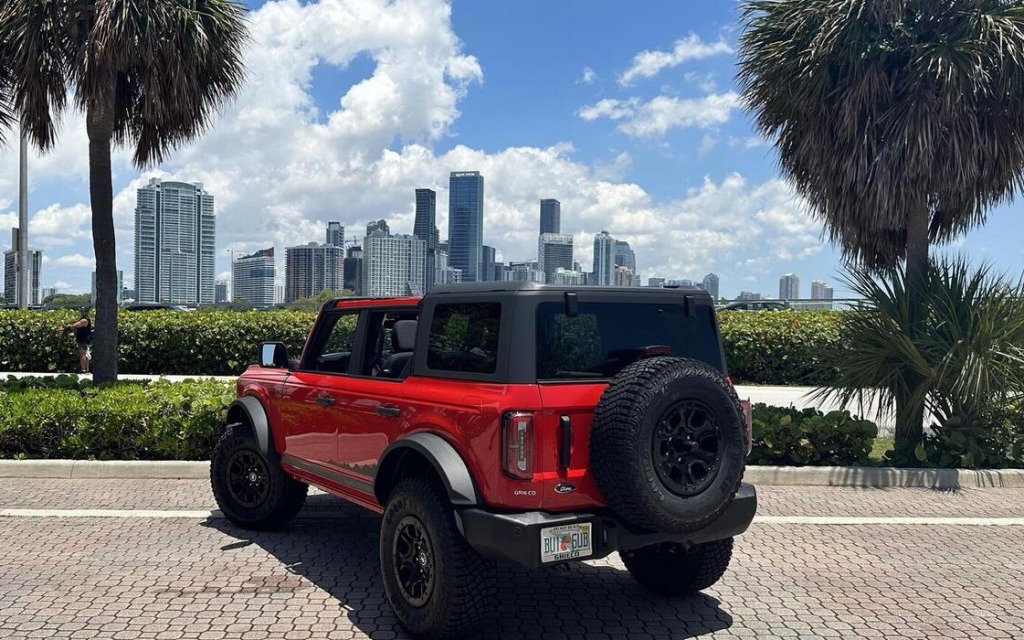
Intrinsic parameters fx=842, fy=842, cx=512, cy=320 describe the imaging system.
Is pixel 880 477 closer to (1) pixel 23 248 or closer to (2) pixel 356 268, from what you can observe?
(2) pixel 356 268

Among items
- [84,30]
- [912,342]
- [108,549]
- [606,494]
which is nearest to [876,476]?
[912,342]

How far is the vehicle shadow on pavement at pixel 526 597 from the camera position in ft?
15.1

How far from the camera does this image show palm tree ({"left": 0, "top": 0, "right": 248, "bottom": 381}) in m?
11.4

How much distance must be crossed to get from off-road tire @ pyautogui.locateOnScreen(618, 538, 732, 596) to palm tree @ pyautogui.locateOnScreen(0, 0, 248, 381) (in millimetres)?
9789

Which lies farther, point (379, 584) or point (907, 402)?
point (907, 402)

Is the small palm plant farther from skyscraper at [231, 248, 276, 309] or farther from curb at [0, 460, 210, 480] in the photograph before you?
skyscraper at [231, 248, 276, 309]

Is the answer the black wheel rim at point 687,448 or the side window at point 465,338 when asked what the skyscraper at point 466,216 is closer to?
the side window at point 465,338

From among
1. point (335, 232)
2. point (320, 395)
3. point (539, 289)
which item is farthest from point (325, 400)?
point (335, 232)

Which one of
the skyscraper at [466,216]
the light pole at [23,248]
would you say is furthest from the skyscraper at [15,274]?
the skyscraper at [466,216]

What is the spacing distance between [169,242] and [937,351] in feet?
212

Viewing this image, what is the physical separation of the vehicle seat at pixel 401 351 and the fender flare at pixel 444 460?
1.73 ft

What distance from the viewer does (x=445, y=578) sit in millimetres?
4078

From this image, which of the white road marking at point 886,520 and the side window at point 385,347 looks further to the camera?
the white road marking at point 886,520

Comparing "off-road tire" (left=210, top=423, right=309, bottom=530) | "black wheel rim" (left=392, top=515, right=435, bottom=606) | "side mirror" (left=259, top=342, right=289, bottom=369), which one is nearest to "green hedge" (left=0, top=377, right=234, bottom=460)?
"off-road tire" (left=210, top=423, right=309, bottom=530)
